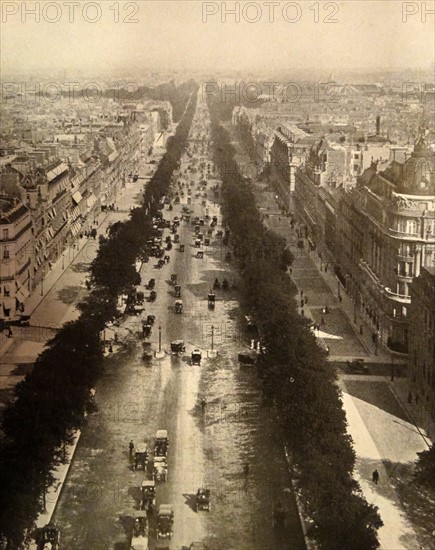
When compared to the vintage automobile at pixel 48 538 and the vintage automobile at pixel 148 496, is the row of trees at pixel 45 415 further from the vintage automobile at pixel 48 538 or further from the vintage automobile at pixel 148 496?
the vintage automobile at pixel 148 496

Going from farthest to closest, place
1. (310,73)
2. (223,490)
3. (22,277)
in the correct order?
(310,73), (22,277), (223,490)

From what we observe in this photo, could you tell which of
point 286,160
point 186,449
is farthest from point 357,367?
point 286,160

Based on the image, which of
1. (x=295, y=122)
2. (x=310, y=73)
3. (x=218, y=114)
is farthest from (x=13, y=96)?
(x=218, y=114)

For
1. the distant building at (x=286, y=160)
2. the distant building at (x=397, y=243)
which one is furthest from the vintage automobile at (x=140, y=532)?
the distant building at (x=286, y=160)

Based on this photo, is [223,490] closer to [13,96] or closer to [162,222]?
[162,222]

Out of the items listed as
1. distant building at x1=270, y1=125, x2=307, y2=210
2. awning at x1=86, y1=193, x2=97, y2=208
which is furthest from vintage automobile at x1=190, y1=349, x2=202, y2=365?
distant building at x1=270, y1=125, x2=307, y2=210

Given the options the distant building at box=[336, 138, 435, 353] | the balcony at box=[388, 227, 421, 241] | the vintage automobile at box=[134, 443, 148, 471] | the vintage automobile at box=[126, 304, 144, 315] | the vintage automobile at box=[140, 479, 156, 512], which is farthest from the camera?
the vintage automobile at box=[126, 304, 144, 315]

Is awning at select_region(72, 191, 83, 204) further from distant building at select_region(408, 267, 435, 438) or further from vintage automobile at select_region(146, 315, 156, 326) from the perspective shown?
distant building at select_region(408, 267, 435, 438)
